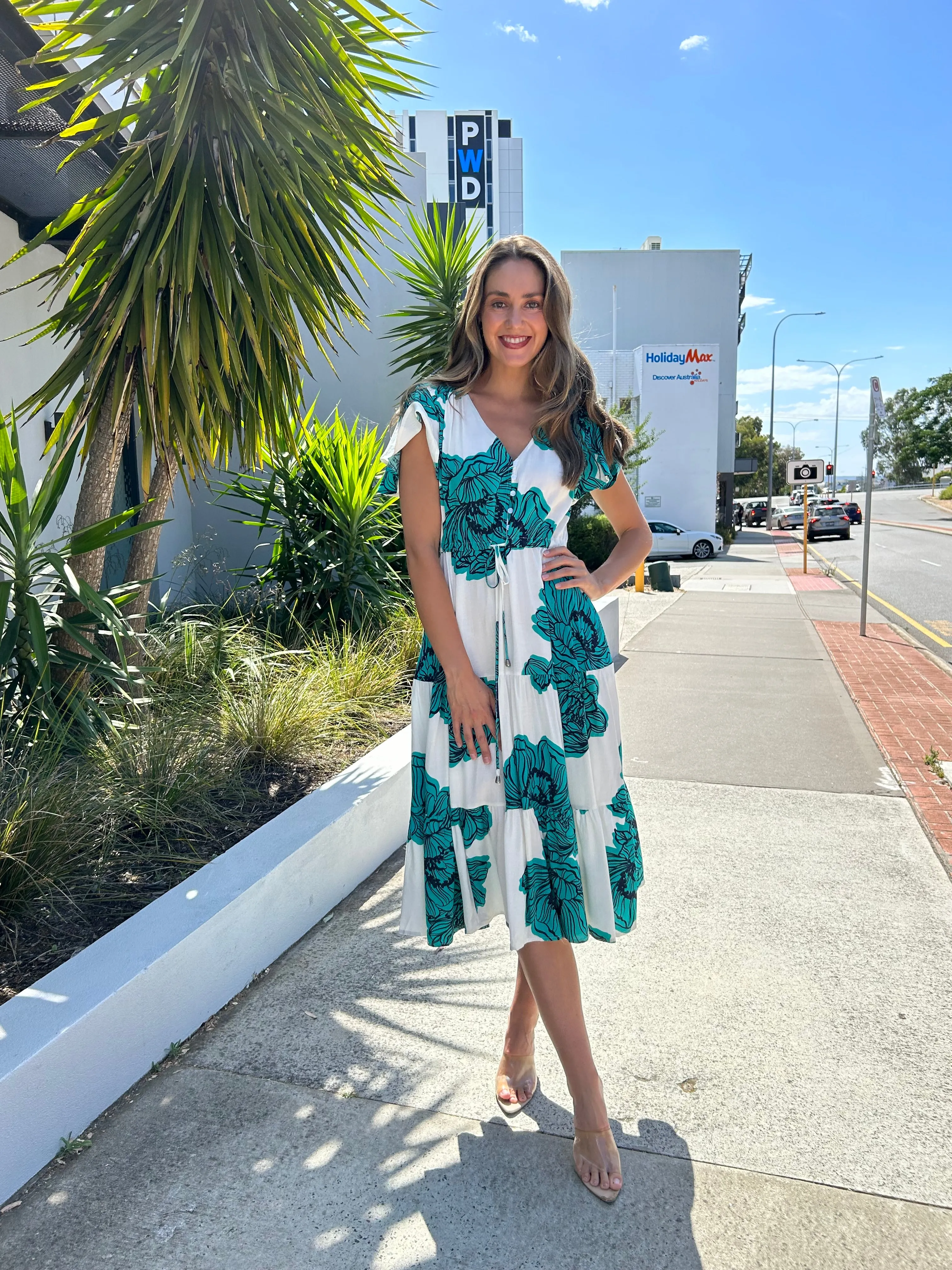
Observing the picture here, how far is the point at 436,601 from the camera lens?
2150 mm

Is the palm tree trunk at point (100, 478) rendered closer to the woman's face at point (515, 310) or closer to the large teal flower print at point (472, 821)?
the woman's face at point (515, 310)

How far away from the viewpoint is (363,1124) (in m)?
2.30

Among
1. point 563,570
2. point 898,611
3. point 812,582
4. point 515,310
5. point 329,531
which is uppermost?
point 515,310

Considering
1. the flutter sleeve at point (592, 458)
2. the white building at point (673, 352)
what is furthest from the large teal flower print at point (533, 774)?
the white building at point (673, 352)

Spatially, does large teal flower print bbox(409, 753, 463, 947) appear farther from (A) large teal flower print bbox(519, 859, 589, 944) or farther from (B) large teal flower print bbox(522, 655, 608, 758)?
(B) large teal flower print bbox(522, 655, 608, 758)

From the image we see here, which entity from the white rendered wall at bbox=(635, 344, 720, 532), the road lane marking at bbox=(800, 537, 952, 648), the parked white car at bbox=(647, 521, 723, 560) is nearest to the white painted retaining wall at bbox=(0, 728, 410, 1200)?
the road lane marking at bbox=(800, 537, 952, 648)

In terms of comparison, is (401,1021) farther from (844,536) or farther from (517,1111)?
(844,536)

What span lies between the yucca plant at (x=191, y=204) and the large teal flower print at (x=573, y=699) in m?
2.60

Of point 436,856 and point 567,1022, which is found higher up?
point 436,856

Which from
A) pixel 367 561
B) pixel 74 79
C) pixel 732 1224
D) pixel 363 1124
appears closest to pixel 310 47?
pixel 74 79

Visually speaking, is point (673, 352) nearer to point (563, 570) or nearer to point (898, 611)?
point (898, 611)

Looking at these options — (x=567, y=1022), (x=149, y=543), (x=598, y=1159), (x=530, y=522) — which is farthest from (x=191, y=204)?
(x=598, y=1159)

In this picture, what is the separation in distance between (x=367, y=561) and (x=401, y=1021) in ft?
14.0

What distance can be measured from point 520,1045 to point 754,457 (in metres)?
73.3
